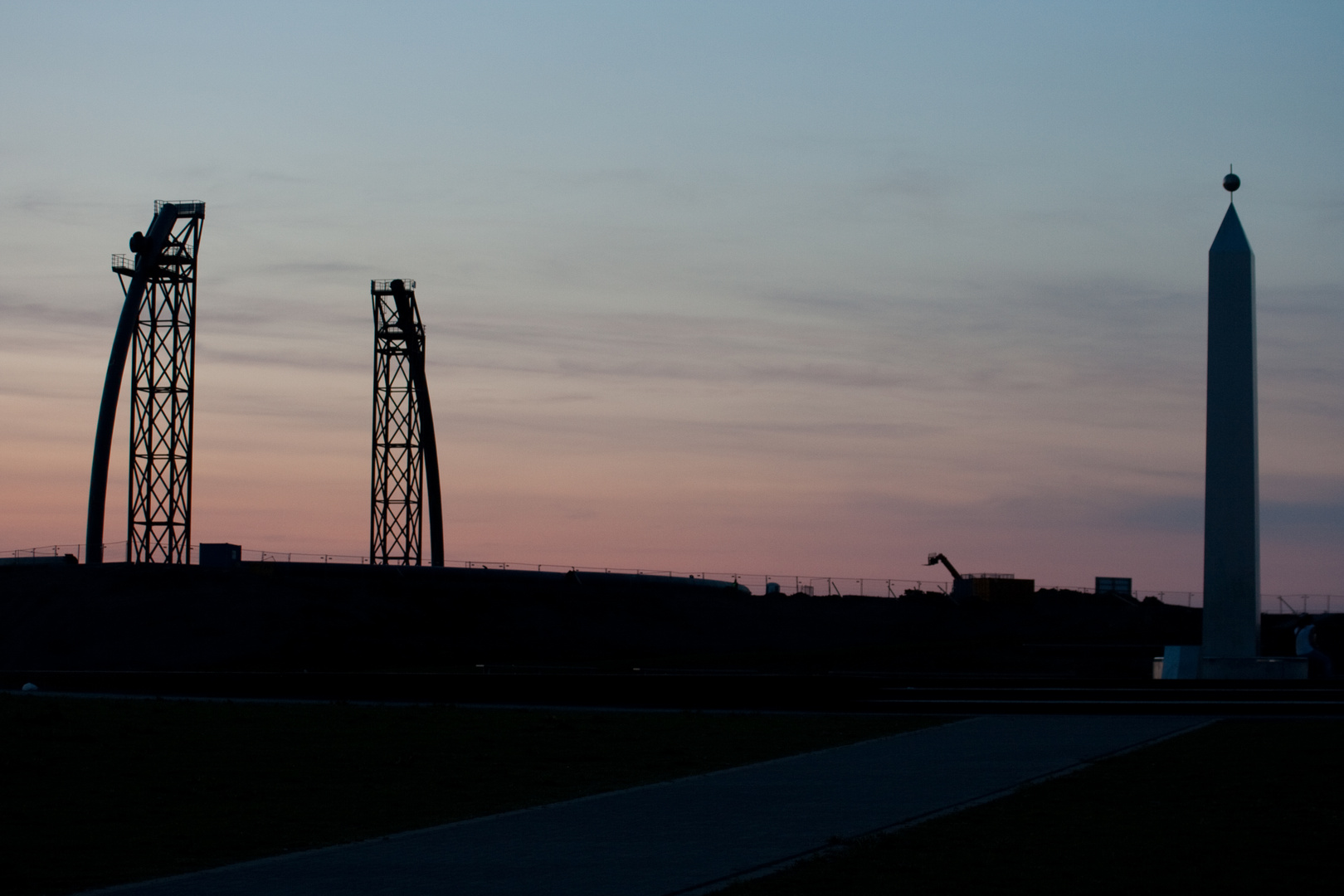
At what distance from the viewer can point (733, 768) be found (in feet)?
59.0

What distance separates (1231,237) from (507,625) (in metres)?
41.0

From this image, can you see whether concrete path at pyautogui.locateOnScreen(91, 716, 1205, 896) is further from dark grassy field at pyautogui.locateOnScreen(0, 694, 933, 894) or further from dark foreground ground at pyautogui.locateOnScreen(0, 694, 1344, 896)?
dark grassy field at pyautogui.locateOnScreen(0, 694, 933, 894)

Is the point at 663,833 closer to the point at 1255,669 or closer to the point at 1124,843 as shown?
the point at 1124,843

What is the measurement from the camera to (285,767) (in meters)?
18.2

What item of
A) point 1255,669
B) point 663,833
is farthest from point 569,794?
point 1255,669

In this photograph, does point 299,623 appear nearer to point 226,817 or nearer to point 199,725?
point 199,725

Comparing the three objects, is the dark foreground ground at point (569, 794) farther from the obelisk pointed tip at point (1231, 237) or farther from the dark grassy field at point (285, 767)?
the obelisk pointed tip at point (1231, 237)

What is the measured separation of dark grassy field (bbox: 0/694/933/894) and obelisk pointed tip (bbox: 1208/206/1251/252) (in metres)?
14.7

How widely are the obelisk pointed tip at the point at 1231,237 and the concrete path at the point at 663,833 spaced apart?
17.5m

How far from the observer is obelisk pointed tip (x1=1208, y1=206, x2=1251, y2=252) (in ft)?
109

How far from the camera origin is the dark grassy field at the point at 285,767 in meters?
12.3

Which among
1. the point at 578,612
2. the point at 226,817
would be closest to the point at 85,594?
the point at 578,612

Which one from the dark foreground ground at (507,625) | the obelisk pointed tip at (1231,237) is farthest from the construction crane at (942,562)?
the obelisk pointed tip at (1231,237)

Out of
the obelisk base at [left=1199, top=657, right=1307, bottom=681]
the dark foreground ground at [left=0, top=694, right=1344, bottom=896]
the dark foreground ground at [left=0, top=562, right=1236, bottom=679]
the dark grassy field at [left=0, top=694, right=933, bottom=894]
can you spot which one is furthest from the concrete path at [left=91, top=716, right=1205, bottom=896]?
the dark foreground ground at [left=0, top=562, right=1236, bottom=679]
